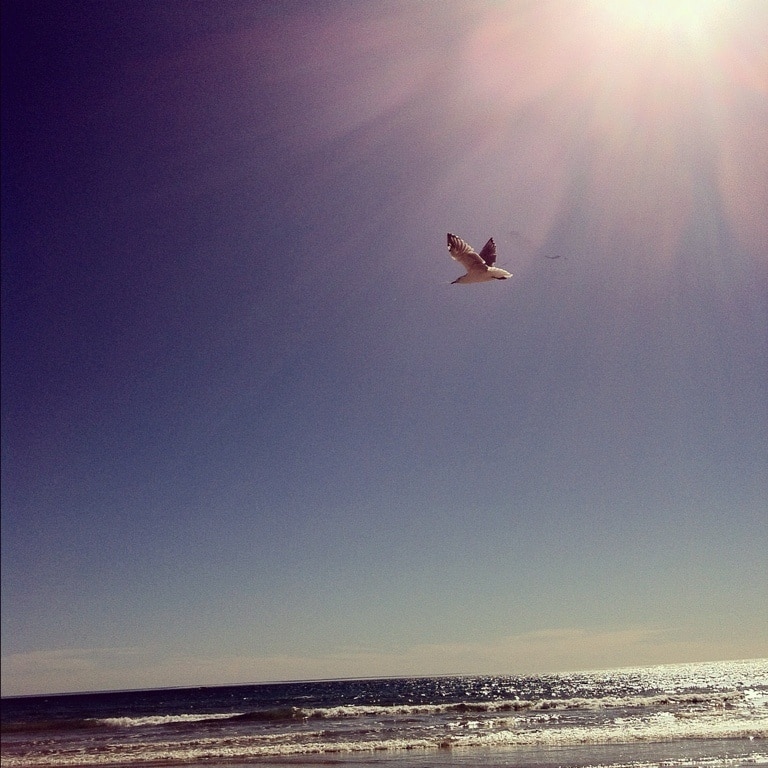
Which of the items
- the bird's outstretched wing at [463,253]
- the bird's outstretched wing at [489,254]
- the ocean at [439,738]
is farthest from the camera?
the ocean at [439,738]

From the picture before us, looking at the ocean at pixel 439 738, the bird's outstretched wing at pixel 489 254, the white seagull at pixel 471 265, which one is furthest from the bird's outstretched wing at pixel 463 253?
the ocean at pixel 439 738

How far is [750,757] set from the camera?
586 inches

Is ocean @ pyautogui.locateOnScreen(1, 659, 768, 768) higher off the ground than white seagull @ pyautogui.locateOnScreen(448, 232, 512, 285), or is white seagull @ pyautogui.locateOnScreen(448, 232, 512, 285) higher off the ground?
white seagull @ pyautogui.locateOnScreen(448, 232, 512, 285)

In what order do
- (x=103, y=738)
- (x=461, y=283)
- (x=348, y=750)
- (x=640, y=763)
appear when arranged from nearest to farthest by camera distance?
(x=461, y=283), (x=640, y=763), (x=348, y=750), (x=103, y=738)

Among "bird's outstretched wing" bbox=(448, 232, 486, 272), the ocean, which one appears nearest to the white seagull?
"bird's outstretched wing" bbox=(448, 232, 486, 272)

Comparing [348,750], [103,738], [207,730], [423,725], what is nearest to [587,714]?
[423,725]

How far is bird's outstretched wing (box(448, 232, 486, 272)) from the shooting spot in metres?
10.1

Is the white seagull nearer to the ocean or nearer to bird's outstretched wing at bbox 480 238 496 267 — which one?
bird's outstretched wing at bbox 480 238 496 267

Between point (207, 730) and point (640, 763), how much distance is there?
53.6 ft

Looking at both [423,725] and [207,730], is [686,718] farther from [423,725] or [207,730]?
[207,730]

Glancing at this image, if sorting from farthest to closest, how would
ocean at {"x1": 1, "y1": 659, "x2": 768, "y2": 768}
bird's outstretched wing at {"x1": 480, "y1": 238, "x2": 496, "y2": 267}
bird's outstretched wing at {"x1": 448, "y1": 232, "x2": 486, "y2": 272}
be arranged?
1. ocean at {"x1": 1, "y1": 659, "x2": 768, "y2": 768}
2. bird's outstretched wing at {"x1": 480, "y1": 238, "x2": 496, "y2": 267}
3. bird's outstretched wing at {"x1": 448, "y1": 232, "x2": 486, "y2": 272}

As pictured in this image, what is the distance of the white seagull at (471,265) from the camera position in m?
10.1

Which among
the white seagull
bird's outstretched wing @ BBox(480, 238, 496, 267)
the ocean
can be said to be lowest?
the ocean

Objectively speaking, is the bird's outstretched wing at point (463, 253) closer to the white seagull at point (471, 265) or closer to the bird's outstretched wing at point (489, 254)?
the white seagull at point (471, 265)
